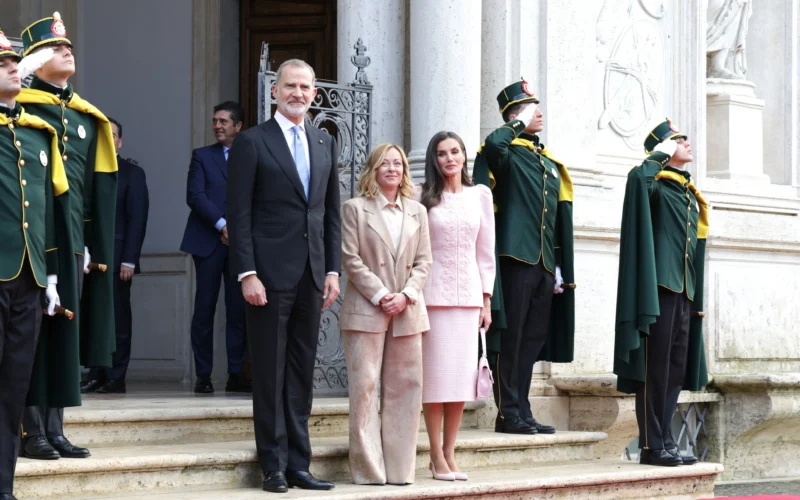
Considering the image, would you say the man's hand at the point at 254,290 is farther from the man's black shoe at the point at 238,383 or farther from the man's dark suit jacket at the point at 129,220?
the man's dark suit jacket at the point at 129,220

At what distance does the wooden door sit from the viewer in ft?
32.1

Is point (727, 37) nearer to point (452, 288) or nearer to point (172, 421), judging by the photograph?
point (452, 288)

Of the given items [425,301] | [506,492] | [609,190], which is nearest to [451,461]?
[506,492]

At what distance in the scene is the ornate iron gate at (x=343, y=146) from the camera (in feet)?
25.4

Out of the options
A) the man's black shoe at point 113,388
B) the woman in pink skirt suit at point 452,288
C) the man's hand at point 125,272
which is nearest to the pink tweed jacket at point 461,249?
the woman in pink skirt suit at point 452,288

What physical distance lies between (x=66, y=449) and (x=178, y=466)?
0.45m

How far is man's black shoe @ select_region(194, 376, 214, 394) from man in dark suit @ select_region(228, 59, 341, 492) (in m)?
2.26

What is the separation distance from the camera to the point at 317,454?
6.03m

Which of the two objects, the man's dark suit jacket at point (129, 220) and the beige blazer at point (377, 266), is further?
the man's dark suit jacket at point (129, 220)

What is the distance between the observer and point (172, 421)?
6281mm

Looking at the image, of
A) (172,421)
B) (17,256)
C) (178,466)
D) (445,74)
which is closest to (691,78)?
(445,74)

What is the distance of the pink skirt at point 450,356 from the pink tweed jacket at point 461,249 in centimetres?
7

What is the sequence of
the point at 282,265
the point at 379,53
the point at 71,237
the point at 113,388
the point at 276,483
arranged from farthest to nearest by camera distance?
the point at 379,53, the point at 113,388, the point at 282,265, the point at 276,483, the point at 71,237

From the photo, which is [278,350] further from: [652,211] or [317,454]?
[652,211]
